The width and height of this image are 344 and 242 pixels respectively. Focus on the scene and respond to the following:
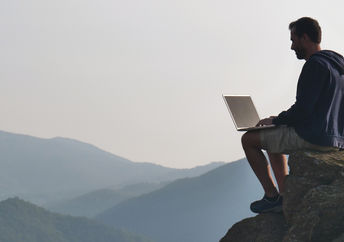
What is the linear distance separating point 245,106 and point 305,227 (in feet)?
7.13

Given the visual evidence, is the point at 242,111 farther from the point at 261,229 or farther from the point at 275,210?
the point at 261,229

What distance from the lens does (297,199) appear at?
252 inches

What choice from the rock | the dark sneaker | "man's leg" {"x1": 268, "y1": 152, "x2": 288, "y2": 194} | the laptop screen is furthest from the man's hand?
the rock

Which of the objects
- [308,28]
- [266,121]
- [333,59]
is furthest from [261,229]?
[308,28]

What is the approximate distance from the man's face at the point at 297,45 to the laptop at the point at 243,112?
109cm

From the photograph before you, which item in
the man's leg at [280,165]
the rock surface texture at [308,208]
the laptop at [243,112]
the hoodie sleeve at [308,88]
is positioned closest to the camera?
the rock surface texture at [308,208]

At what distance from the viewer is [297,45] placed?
6680 mm

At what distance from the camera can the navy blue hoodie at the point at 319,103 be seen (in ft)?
20.5

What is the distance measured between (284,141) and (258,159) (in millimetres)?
518

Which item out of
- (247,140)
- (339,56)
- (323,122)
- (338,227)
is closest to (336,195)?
(338,227)

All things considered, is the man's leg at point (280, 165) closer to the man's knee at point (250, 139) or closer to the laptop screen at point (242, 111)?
the man's knee at point (250, 139)

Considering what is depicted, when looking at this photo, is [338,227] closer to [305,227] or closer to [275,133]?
[305,227]

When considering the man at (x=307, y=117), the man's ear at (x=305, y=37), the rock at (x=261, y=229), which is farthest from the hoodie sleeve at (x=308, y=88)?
the rock at (x=261, y=229)

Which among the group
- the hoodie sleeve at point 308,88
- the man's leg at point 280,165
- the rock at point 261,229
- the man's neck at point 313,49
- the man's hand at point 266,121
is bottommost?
the rock at point 261,229
